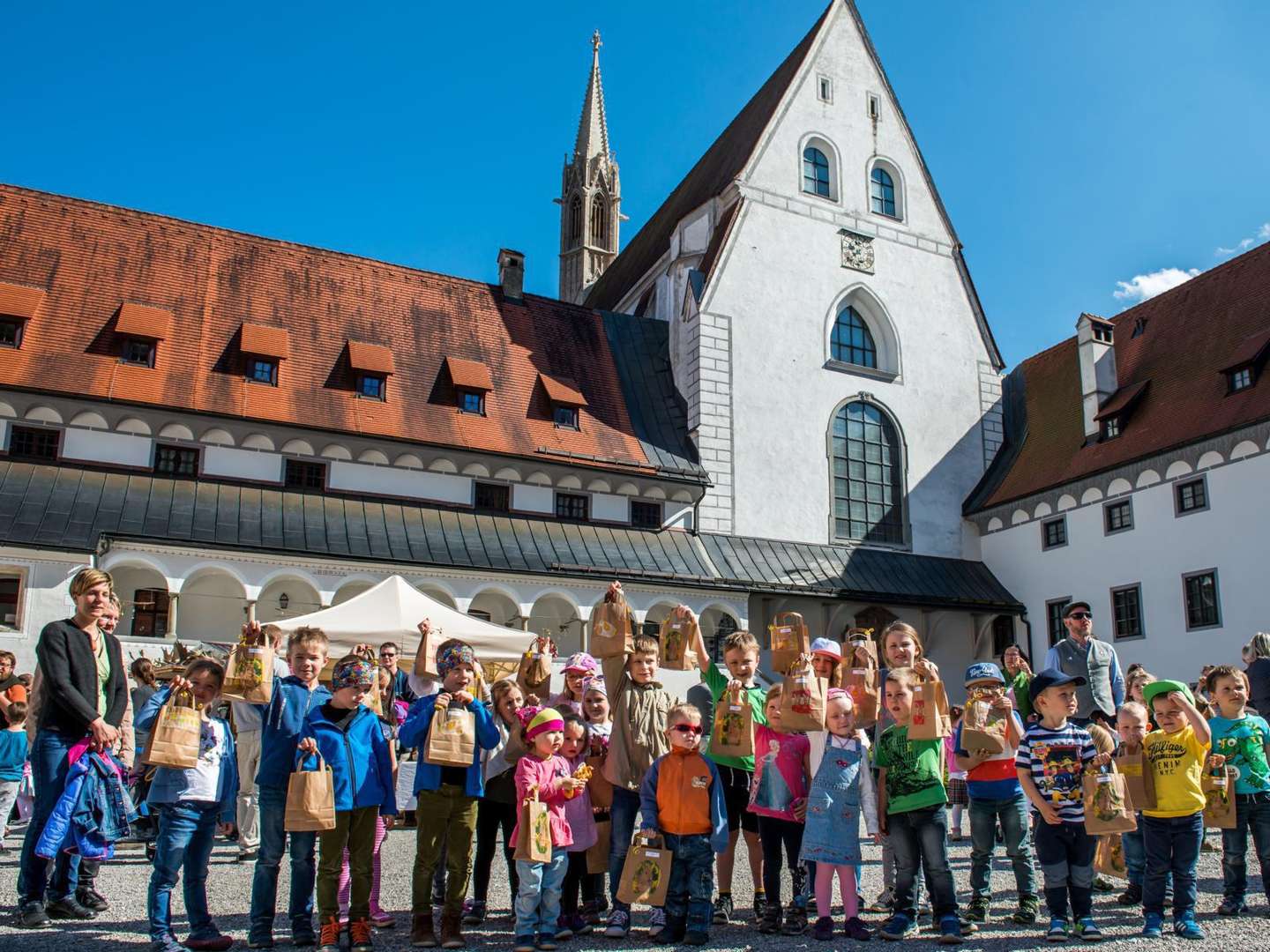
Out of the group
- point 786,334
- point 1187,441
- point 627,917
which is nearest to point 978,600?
point 1187,441

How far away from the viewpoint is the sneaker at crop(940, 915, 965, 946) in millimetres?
6559

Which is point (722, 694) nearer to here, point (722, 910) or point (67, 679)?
point (722, 910)

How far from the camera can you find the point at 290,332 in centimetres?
2275

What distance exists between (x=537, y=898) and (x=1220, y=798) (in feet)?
15.0

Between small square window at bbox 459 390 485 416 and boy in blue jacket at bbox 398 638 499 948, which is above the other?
small square window at bbox 459 390 485 416

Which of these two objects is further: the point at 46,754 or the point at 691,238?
the point at 691,238

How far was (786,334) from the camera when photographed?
26.6 m

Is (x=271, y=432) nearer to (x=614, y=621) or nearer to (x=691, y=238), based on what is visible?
(x=691, y=238)

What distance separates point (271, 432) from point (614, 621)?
14.2 meters

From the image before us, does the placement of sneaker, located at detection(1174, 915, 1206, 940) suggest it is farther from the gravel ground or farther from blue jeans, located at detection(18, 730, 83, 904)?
blue jeans, located at detection(18, 730, 83, 904)

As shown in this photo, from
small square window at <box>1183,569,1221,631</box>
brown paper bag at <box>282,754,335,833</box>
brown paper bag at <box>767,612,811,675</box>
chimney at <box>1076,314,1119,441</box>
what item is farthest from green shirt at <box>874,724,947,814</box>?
chimney at <box>1076,314,1119,441</box>

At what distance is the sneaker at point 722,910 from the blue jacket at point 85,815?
12.2 ft

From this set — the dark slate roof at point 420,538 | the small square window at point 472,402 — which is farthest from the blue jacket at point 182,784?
the small square window at point 472,402

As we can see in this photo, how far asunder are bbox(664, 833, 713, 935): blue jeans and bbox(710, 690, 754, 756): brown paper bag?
0.66 m
